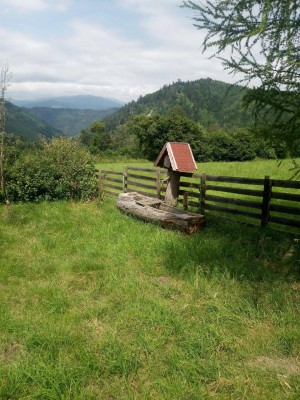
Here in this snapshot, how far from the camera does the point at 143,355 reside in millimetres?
3828

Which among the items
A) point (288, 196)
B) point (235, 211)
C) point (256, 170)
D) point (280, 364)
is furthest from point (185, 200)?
point (256, 170)

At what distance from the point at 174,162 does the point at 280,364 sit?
21.2ft

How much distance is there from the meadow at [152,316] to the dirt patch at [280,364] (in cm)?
2

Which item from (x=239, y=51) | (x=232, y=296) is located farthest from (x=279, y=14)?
(x=232, y=296)

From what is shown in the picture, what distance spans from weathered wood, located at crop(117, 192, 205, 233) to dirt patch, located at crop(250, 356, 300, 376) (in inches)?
180

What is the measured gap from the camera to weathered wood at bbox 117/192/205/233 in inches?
324

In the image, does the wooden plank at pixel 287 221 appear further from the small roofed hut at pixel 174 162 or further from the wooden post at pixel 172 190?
the wooden post at pixel 172 190

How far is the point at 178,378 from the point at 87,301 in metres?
2.16

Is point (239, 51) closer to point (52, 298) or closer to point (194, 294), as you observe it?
point (194, 294)

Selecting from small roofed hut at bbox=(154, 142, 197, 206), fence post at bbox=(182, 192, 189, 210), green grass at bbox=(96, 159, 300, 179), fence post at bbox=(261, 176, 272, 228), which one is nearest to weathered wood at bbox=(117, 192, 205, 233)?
small roofed hut at bbox=(154, 142, 197, 206)

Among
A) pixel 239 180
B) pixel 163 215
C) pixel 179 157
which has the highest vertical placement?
pixel 179 157

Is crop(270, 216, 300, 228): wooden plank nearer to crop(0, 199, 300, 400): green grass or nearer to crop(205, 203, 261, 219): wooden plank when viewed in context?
crop(0, 199, 300, 400): green grass

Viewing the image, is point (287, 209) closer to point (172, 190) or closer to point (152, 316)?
point (172, 190)

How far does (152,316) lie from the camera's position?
4.55 meters
